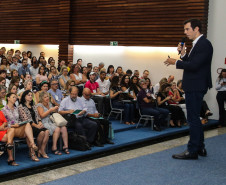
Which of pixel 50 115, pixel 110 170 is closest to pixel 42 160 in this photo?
pixel 50 115

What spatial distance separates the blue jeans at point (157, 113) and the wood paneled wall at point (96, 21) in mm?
3488

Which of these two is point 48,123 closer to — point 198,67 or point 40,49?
point 198,67

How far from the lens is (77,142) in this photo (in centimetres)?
598

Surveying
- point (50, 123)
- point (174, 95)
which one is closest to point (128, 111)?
point (174, 95)

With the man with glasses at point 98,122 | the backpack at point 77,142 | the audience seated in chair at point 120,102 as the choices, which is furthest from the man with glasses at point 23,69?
the backpack at point 77,142

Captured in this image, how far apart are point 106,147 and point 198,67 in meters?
2.53

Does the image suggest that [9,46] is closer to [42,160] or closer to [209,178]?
[42,160]

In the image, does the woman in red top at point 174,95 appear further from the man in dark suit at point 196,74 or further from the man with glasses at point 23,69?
the man in dark suit at point 196,74

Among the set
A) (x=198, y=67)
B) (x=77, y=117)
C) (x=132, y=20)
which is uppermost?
(x=132, y=20)

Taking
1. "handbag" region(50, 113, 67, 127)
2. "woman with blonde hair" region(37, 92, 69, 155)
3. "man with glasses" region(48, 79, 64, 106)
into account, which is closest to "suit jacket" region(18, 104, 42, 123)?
"woman with blonde hair" region(37, 92, 69, 155)

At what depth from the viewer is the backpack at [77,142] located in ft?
19.5

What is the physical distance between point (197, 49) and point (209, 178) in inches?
60.9

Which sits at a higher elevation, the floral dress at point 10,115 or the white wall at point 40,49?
the white wall at point 40,49

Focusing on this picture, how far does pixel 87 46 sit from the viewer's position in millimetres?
13367
